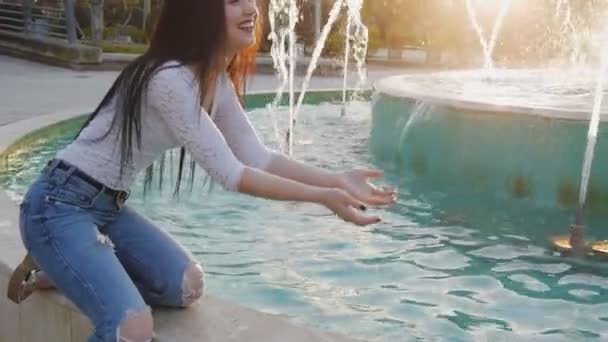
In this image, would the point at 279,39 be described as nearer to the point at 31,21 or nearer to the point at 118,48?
the point at 118,48

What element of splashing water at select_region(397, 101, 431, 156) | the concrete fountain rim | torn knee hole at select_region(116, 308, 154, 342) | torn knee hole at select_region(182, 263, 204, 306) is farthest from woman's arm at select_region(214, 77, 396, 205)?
splashing water at select_region(397, 101, 431, 156)

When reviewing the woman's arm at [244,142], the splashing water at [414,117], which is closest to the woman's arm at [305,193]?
the woman's arm at [244,142]

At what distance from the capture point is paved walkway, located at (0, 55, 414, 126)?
11.3 m

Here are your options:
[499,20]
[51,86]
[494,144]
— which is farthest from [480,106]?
[499,20]

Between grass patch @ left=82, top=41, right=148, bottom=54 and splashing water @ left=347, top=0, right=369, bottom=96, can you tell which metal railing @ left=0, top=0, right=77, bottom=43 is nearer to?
grass patch @ left=82, top=41, right=148, bottom=54

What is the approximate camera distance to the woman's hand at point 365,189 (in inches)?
92.8

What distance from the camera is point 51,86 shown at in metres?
14.7

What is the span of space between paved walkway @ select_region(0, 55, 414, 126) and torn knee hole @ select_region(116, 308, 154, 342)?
765 centimetres

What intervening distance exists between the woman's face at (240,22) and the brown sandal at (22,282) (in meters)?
0.92

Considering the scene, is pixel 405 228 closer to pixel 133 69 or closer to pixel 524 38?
pixel 133 69

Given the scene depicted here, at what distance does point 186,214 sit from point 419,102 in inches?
96.9

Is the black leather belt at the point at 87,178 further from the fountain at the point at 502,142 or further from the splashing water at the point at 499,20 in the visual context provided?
the splashing water at the point at 499,20

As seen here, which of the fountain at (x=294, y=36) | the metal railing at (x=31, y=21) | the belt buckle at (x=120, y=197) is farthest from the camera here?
the metal railing at (x=31, y=21)

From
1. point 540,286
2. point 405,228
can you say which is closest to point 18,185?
point 405,228
